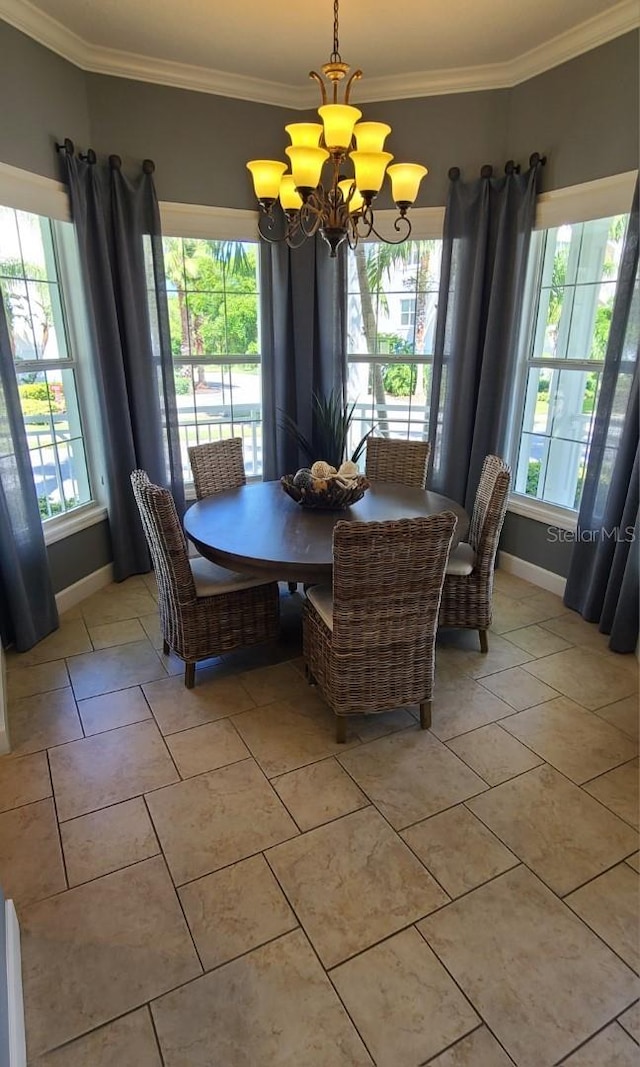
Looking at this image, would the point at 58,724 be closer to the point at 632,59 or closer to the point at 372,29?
the point at 372,29

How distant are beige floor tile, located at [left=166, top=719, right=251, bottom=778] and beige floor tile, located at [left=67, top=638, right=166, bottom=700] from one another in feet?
1.58

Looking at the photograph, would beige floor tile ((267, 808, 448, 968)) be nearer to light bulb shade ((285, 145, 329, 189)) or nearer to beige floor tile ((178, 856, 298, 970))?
beige floor tile ((178, 856, 298, 970))

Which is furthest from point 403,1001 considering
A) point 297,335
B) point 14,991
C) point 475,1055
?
point 297,335

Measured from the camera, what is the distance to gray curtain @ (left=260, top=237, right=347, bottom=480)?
3.91m

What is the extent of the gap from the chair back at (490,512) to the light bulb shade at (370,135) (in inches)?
55.7

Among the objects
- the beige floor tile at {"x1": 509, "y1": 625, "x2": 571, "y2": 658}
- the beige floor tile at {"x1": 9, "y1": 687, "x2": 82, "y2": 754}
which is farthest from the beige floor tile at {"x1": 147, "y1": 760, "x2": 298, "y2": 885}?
the beige floor tile at {"x1": 509, "y1": 625, "x2": 571, "y2": 658}

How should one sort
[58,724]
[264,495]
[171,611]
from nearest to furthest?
[58,724] < [171,611] < [264,495]

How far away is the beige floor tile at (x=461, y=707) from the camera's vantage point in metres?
2.43

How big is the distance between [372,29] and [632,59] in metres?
1.26

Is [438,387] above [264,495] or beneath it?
above

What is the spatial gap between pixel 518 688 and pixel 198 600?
59.7 inches

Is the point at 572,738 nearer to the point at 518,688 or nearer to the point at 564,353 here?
the point at 518,688

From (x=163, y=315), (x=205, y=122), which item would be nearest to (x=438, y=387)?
(x=163, y=315)

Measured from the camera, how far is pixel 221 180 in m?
3.67
